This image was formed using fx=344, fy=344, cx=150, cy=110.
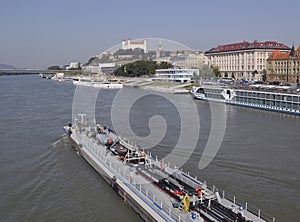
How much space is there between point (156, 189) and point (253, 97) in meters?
17.0

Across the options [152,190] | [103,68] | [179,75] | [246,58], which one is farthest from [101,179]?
[103,68]

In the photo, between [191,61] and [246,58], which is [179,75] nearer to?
[246,58]

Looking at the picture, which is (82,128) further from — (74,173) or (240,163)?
(240,163)

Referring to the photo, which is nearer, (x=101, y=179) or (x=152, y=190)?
(x=152, y=190)

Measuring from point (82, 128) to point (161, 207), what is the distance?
301 inches

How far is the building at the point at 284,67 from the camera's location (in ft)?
113

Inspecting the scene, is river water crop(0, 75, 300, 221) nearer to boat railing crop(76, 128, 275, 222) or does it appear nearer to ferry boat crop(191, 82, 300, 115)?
boat railing crop(76, 128, 275, 222)

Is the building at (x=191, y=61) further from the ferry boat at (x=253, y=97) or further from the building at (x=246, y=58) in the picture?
the ferry boat at (x=253, y=97)

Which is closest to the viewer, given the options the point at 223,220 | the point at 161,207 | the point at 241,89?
the point at 223,220

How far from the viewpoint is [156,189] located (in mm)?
7266

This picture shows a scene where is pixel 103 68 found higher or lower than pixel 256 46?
lower

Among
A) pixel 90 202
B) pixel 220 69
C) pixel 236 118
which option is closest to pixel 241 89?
pixel 236 118

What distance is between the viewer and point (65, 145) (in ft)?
41.2

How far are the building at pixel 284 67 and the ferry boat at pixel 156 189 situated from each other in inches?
1135
